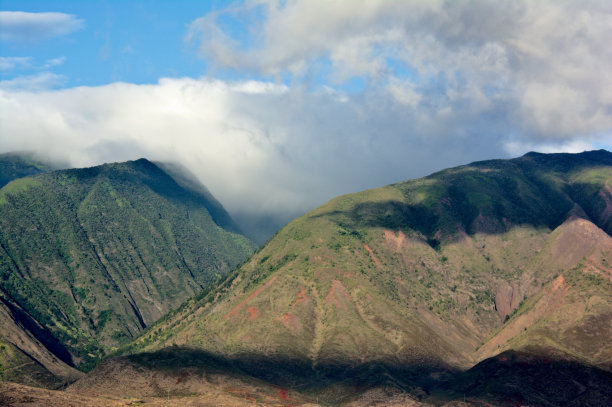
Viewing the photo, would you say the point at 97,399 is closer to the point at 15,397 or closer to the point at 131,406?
the point at 131,406

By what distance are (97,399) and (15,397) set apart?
25.1m

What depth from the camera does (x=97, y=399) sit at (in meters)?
200

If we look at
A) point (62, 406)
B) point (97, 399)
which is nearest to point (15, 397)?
point (62, 406)

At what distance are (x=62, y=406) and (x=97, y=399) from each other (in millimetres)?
18233

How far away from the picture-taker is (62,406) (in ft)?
597

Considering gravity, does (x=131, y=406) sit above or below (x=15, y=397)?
below

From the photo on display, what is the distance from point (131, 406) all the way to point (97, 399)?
941 cm

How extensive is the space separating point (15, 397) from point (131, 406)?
31455 mm

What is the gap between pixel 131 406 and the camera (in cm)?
19912

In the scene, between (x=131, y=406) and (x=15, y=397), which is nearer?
(x=15, y=397)

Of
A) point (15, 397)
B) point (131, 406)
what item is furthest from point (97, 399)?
point (15, 397)

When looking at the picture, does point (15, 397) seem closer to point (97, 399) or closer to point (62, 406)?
point (62, 406)

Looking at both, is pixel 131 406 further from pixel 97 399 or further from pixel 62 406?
pixel 62 406

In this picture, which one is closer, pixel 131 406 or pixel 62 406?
pixel 62 406
